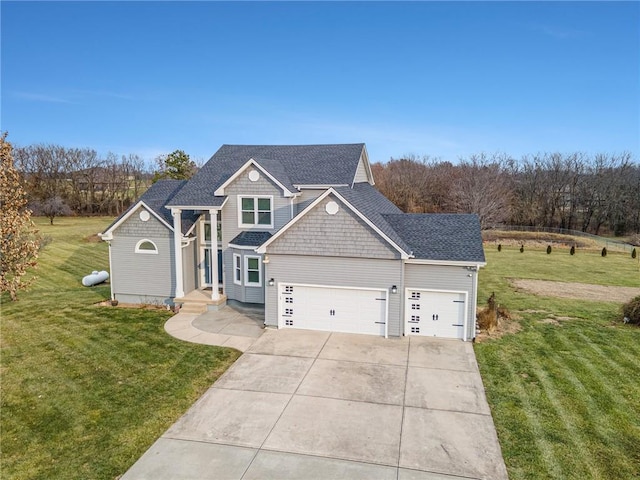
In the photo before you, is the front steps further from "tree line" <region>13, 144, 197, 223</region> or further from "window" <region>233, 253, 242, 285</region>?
"tree line" <region>13, 144, 197, 223</region>

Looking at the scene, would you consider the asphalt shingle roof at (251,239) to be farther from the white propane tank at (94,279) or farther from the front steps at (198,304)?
the white propane tank at (94,279)

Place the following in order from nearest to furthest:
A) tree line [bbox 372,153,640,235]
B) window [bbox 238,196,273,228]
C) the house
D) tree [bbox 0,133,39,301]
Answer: tree [bbox 0,133,39,301] → the house → window [bbox 238,196,273,228] → tree line [bbox 372,153,640,235]

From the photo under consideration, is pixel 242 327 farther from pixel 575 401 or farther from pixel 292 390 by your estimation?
pixel 575 401

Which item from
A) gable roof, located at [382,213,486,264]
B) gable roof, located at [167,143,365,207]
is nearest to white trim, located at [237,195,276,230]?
gable roof, located at [167,143,365,207]

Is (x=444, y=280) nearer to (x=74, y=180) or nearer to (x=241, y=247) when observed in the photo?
(x=241, y=247)

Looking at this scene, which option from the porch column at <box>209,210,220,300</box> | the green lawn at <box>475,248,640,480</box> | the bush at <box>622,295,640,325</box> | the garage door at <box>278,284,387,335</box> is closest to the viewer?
the green lawn at <box>475,248,640,480</box>

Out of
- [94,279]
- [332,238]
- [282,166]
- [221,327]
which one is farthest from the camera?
[94,279]

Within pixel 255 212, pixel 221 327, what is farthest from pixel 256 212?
pixel 221 327
